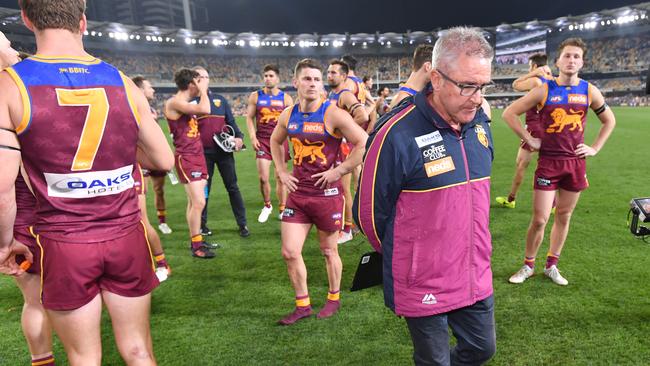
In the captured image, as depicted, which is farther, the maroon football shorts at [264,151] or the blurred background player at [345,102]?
the maroon football shorts at [264,151]

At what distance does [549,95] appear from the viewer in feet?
14.2

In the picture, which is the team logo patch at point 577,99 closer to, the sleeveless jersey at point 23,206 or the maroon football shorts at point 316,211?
the maroon football shorts at point 316,211

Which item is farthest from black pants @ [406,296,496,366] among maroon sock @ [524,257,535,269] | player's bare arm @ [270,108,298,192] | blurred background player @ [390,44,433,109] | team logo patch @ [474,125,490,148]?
maroon sock @ [524,257,535,269]

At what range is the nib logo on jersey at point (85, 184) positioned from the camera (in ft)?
6.32

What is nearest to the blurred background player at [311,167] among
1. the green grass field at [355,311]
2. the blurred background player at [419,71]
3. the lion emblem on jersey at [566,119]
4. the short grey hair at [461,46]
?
the green grass field at [355,311]

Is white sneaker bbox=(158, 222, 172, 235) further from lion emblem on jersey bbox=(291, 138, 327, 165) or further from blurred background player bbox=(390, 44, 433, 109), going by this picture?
blurred background player bbox=(390, 44, 433, 109)

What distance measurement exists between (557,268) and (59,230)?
16.9 feet

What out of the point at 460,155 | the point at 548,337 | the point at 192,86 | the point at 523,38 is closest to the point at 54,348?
the point at 192,86

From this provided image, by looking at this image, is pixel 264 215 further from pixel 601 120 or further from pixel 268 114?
pixel 601 120

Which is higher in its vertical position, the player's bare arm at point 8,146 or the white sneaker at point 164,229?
the player's bare arm at point 8,146

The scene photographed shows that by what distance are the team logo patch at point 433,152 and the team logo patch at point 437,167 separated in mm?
21

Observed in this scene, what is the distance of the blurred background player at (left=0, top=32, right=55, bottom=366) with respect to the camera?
103 inches

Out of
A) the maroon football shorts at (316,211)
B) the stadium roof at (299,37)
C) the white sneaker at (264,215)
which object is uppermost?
Answer: the stadium roof at (299,37)

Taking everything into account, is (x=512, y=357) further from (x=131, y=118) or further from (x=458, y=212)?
(x=131, y=118)
